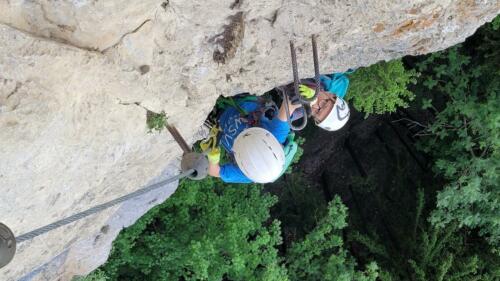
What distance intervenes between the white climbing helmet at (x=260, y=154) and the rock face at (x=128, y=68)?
13.6 inches

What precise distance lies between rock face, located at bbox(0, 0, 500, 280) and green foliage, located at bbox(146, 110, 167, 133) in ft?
0.17

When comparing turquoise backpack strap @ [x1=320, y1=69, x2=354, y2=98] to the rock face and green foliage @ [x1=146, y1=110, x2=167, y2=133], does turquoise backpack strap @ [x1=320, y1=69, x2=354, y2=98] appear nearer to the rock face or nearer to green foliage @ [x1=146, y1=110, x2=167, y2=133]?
the rock face

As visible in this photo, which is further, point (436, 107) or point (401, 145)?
point (401, 145)

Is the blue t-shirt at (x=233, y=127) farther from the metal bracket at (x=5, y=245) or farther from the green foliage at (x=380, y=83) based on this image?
the metal bracket at (x=5, y=245)

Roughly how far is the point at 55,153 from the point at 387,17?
6.83 ft

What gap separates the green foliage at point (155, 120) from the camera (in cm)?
301

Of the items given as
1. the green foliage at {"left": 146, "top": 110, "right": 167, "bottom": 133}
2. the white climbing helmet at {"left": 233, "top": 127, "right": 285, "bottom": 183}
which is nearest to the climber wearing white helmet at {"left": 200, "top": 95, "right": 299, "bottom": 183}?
the white climbing helmet at {"left": 233, "top": 127, "right": 285, "bottom": 183}

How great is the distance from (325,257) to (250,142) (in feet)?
8.50

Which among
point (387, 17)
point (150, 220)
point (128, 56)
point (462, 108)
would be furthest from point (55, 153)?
point (462, 108)

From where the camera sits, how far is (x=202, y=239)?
495cm

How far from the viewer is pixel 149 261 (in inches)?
201

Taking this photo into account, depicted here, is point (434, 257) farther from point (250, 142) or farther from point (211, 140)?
point (250, 142)

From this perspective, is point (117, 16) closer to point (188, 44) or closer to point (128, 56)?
point (128, 56)

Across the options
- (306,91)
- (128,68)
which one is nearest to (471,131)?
(306,91)
